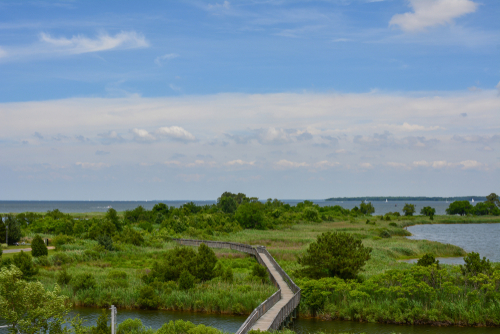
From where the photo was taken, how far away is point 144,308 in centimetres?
3073

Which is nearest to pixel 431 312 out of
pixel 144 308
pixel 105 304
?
pixel 144 308

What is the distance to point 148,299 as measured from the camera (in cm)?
3030

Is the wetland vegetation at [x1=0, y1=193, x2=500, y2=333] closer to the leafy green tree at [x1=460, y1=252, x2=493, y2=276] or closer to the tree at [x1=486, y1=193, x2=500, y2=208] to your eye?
the leafy green tree at [x1=460, y1=252, x2=493, y2=276]

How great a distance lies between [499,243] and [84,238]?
62.9 m

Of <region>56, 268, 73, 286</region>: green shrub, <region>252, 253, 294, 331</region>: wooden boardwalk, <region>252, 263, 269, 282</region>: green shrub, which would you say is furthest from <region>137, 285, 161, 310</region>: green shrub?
<region>252, 253, 294, 331</region>: wooden boardwalk

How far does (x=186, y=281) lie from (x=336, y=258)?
11.0 meters

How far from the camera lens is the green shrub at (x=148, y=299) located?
99.4ft

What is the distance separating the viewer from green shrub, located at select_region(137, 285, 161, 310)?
30297 mm

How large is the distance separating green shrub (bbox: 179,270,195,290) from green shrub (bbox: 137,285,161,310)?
227 cm

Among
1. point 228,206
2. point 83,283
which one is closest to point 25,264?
point 83,283

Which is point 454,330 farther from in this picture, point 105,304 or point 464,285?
point 105,304

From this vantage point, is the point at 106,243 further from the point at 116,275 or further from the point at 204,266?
the point at 204,266

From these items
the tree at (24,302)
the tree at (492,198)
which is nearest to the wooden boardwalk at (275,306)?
the tree at (24,302)

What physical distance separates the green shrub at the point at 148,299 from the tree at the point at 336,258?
36.3 feet
